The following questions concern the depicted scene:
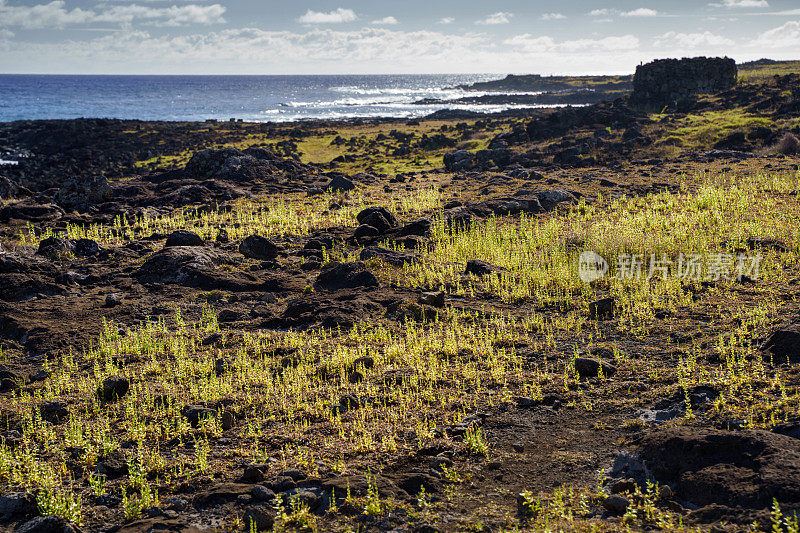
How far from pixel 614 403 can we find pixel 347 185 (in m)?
23.4

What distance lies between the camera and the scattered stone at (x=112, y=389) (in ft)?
31.2

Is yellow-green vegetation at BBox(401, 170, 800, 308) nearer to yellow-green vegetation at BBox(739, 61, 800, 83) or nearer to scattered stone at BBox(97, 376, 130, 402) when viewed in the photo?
scattered stone at BBox(97, 376, 130, 402)

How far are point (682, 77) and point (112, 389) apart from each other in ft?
216

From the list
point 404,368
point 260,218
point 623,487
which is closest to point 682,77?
point 260,218

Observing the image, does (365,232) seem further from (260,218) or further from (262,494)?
(262,494)

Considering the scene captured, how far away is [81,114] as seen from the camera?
331 ft

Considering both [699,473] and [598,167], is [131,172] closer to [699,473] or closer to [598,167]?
[598,167]

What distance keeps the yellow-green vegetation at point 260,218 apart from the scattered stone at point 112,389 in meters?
11.7

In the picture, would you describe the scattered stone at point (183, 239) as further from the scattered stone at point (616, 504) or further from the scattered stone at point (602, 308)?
the scattered stone at point (616, 504)

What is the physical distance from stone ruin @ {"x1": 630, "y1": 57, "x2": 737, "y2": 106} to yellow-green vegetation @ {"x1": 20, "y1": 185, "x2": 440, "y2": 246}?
43.2m

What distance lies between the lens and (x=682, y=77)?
62281 millimetres

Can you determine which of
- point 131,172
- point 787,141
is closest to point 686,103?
point 787,141

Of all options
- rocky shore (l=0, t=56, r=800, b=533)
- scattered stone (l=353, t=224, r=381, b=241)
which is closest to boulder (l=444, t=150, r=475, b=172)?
rocky shore (l=0, t=56, r=800, b=533)

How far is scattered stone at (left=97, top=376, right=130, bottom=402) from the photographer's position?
9508 millimetres
